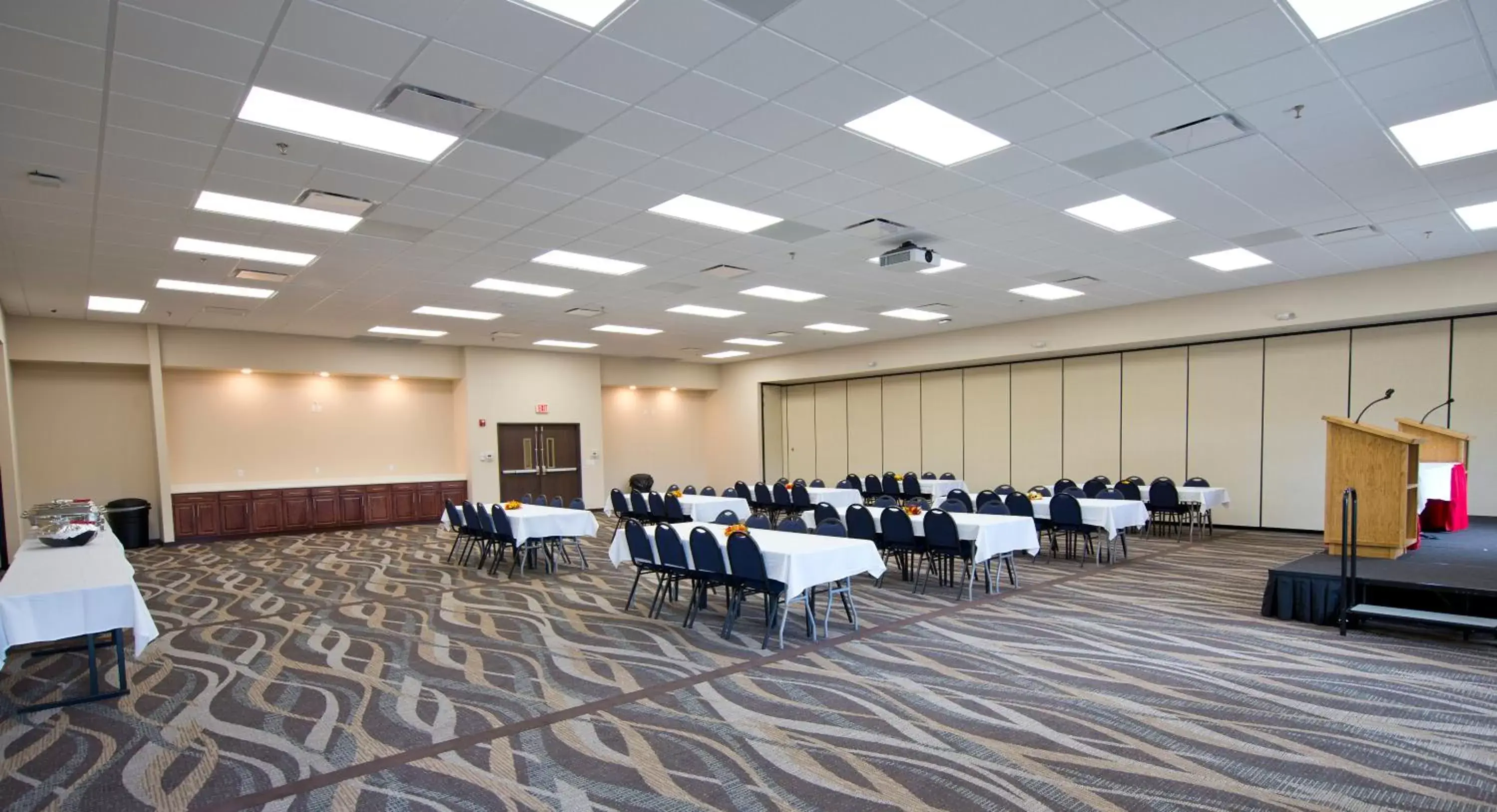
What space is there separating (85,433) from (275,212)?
9.71 meters

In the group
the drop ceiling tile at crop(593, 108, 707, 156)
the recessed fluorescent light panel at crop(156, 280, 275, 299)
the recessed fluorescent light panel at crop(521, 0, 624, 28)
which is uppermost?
the recessed fluorescent light panel at crop(521, 0, 624, 28)

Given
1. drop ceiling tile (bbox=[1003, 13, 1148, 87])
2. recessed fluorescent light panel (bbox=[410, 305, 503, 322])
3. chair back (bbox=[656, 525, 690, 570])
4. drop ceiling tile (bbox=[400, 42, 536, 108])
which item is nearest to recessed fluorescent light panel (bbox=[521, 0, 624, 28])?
drop ceiling tile (bbox=[400, 42, 536, 108])

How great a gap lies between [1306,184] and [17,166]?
409 inches

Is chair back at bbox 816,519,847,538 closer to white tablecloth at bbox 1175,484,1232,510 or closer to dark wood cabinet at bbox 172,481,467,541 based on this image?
white tablecloth at bbox 1175,484,1232,510

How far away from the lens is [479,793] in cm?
364

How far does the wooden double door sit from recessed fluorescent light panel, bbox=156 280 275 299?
6.50m

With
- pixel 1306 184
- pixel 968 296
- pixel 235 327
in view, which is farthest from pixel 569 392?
pixel 1306 184

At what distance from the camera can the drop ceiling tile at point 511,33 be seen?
12.1 feet

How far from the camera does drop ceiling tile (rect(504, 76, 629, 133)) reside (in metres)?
4.55

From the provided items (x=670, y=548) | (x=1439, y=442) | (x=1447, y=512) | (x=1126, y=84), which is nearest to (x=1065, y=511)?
(x=1447, y=512)

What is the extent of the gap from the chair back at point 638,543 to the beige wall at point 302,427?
34.5 ft

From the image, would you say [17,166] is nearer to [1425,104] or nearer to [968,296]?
[1425,104]

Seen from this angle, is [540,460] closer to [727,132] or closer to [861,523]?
[861,523]

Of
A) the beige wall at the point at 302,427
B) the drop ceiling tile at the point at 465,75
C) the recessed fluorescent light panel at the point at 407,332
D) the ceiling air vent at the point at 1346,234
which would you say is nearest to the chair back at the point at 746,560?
the drop ceiling tile at the point at 465,75
